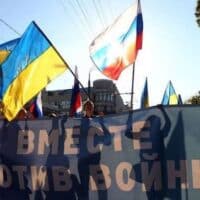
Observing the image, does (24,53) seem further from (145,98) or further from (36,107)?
(145,98)

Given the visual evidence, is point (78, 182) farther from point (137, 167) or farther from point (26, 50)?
point (26, 50)

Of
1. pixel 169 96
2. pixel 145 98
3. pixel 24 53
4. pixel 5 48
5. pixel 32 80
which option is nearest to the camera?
pixel 32 80

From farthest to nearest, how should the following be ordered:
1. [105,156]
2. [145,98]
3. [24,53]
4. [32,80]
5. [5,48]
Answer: [145,98] < [5,48] < [24,53] < [32,80] < [105,156]

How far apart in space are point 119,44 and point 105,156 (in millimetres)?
2571

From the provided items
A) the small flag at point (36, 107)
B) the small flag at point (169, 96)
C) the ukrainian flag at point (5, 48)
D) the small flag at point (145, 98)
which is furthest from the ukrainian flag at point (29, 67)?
the small flag at point (145, 98)

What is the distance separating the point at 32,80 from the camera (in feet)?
23.3

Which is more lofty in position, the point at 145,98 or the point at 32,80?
the point at 145,98

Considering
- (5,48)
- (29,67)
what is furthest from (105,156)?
(5,48)

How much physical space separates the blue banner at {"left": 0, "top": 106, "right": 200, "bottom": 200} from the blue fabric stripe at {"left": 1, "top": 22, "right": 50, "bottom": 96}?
770 millimetres

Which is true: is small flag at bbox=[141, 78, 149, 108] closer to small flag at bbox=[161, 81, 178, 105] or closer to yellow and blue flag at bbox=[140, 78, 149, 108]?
yellow and blue flag at bbox=[140, 78, 149, 108]

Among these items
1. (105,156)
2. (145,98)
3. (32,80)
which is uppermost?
(145,98)

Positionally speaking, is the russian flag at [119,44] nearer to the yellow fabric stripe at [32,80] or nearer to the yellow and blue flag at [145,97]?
the yellow fabric stripe at [32,80]

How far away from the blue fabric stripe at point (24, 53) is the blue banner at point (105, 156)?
77 centimetres

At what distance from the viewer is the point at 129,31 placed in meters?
8.05
